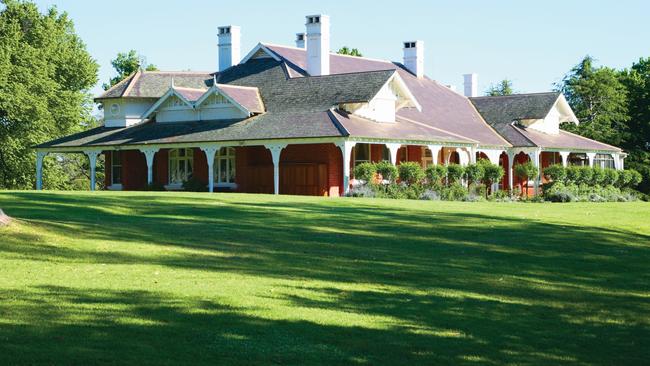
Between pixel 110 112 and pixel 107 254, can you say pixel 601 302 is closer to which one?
pixel 107 254

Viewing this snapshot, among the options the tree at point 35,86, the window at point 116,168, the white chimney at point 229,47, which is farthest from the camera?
the tree at point 35,86

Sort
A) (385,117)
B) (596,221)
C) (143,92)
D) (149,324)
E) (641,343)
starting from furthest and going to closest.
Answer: (143,92), (385,117), (596,221), (641,343), (149,324)

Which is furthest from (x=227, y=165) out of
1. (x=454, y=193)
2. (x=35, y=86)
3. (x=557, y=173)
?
(x=35, y=86)

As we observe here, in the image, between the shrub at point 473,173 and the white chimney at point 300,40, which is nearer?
the shrub at point 473,173

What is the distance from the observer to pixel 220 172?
151ft

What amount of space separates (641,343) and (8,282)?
8.00 meters

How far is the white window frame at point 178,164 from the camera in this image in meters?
47.0

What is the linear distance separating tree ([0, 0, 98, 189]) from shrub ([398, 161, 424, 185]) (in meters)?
A: 27.2

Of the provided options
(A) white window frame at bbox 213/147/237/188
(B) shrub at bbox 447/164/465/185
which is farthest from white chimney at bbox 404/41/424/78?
(B) shrub at bbox 447/164/465/185

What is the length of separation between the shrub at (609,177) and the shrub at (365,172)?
13.4m

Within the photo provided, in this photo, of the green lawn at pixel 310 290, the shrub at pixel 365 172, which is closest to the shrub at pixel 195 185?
the shrub at pixel 365 172

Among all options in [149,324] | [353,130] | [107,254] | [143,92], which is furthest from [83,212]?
[143,92]

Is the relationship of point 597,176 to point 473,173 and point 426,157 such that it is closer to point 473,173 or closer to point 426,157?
point 473,173

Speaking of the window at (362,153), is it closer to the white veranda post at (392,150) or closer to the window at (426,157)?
the white veranda post at (392,150)
